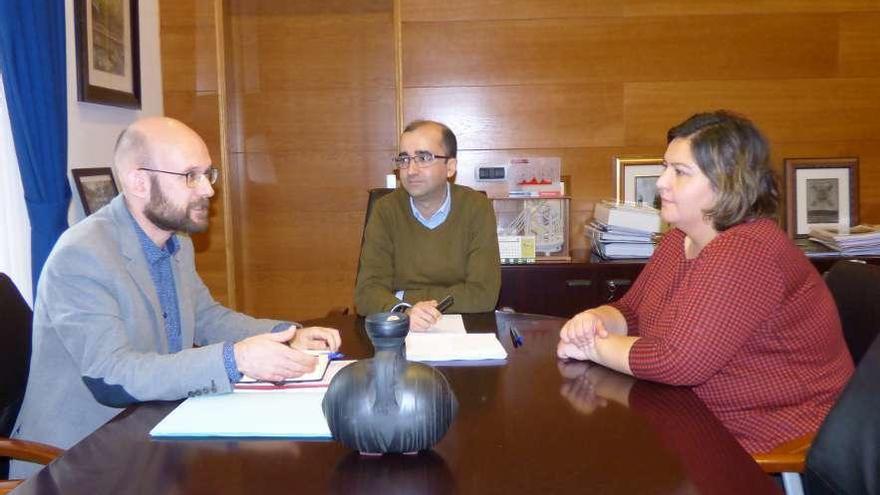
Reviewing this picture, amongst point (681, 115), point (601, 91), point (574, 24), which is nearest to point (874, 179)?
point (681, 115)

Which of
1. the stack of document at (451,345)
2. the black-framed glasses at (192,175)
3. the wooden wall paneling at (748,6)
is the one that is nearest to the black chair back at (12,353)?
the black-framed glasses at (192,175)

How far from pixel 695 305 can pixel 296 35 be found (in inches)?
123

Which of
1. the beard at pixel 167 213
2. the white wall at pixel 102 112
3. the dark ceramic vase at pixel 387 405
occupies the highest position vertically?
the white wall at pixel 102 112

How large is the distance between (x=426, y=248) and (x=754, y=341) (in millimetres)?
1416

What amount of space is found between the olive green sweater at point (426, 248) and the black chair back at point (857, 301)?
43.9 inches

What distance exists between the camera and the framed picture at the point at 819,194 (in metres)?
3.79

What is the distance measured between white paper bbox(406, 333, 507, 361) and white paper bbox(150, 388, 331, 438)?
349 mm

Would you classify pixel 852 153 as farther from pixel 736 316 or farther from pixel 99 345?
pixel 99 345

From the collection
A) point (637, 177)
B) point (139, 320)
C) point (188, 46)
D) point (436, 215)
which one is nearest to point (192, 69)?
point (188, 46)

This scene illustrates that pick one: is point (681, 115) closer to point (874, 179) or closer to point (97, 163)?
point (874, 179)

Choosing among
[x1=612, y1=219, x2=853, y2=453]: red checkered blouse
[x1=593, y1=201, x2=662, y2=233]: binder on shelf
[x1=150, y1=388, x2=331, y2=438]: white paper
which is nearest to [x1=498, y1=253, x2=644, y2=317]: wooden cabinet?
[x1=593, y1=201, x2=662, y2=233]: binder on shelf

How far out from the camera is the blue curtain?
256 centimetres

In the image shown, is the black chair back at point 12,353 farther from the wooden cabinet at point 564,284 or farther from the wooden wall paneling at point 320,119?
the wooden wall paneling at point 320,119

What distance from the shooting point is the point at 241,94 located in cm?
423
